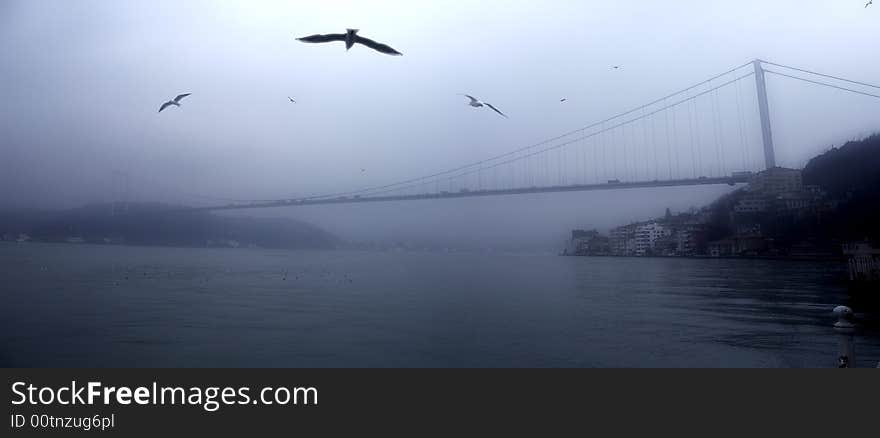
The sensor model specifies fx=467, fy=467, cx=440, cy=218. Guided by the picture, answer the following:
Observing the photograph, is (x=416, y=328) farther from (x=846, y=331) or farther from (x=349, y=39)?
(x=846, y=331)

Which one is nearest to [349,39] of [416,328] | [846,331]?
[846,331]

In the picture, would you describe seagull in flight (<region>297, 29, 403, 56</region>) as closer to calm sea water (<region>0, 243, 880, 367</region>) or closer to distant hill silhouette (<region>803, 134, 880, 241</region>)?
calm sea water (<region>0, 243, 880, 367</region>)

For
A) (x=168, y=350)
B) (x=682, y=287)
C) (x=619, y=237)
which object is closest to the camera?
(x=168, y=350)

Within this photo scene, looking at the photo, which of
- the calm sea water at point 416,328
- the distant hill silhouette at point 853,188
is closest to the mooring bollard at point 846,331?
the calm sea water at point 416,328

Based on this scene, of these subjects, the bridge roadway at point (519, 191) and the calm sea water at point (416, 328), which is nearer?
the calm sea water at point (416, 328)

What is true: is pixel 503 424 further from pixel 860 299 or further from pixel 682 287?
pixel 682 287

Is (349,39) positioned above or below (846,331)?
above

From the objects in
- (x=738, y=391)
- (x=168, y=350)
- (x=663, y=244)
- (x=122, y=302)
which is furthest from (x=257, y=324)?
(x=663, y=244)

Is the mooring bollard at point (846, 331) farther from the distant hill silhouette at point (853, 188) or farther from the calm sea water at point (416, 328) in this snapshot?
the distant hill silhouette at point (853, 188)
